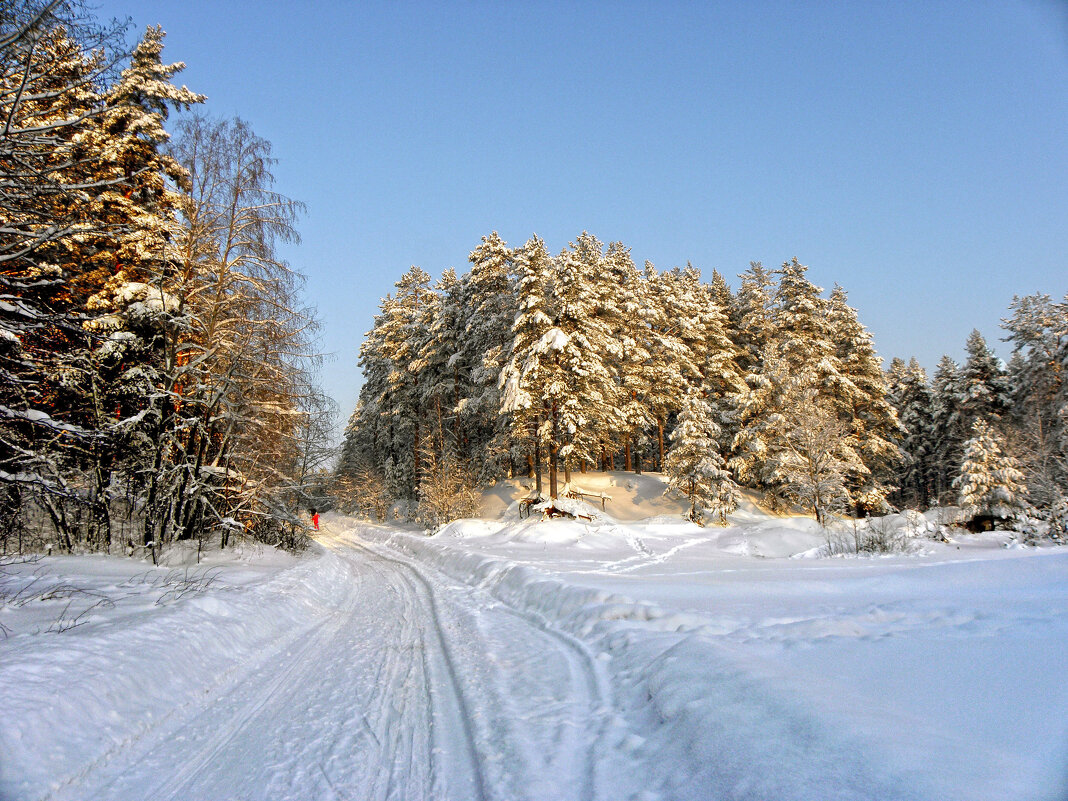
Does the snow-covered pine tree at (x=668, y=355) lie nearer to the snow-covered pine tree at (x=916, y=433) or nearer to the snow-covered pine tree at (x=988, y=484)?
the snow-covered pine tree at (x=988, y=484)

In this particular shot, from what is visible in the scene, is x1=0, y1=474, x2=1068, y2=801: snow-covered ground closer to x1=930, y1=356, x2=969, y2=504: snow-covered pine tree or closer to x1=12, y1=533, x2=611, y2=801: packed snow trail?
x1=12, y1=533, x2=611, y2=801: packed snow trail

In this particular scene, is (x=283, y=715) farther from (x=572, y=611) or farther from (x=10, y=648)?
(x=572, y=611)

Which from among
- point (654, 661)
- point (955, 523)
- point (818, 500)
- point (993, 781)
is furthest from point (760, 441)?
point (993, 781)

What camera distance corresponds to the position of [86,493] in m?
10.3

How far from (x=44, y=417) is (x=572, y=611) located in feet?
26.0

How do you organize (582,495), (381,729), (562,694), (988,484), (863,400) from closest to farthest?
(381,729), (562,694), (988,484), (582,495), (863,400)

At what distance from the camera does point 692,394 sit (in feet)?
101

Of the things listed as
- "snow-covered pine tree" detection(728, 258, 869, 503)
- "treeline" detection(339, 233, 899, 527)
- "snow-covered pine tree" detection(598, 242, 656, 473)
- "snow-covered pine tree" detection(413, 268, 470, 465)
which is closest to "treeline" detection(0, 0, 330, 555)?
"treeline" detection(339, 233, 899, 527)

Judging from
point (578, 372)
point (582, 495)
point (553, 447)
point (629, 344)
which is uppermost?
point (629, 344)

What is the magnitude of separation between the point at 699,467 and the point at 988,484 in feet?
47.3

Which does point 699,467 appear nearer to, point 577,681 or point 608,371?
point 608,371

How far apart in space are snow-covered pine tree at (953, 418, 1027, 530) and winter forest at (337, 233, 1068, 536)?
3.6 inches

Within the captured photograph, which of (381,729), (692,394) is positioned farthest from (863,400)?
(381,729)

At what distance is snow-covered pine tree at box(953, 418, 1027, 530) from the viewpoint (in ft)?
83.4
